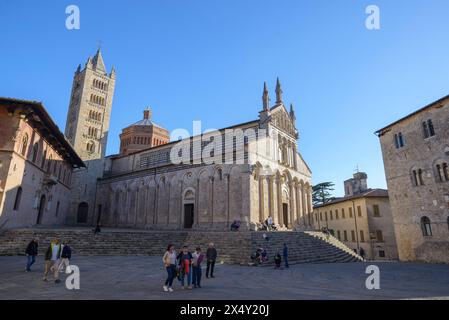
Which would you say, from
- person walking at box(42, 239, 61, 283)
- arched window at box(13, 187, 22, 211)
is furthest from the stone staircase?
person walking at box(42, 239, 61, 283)

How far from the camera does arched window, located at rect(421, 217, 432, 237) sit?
821 inches

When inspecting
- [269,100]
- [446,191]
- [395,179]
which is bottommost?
[446,191]

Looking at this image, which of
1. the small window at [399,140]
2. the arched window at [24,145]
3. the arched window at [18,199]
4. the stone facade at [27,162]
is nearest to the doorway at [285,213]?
the small window at [399,140]

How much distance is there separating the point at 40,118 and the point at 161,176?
48.3ft

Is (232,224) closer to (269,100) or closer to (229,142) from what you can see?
(229,142)

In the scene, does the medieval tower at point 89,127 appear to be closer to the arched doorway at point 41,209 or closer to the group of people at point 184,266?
the arched doorway at point 41,209

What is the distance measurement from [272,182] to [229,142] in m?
6.42

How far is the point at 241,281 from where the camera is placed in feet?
33.8

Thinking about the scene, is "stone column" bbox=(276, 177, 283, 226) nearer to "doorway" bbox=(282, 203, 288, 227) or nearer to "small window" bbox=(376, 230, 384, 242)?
"doorway" bbox=(282, 203, 288, 227)

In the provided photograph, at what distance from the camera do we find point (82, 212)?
123 ft

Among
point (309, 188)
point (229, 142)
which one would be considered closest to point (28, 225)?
point (229, 142)

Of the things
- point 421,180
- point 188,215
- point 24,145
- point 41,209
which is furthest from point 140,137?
point 421,180

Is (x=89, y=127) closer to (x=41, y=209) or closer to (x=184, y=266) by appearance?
(x=41, y=209)
